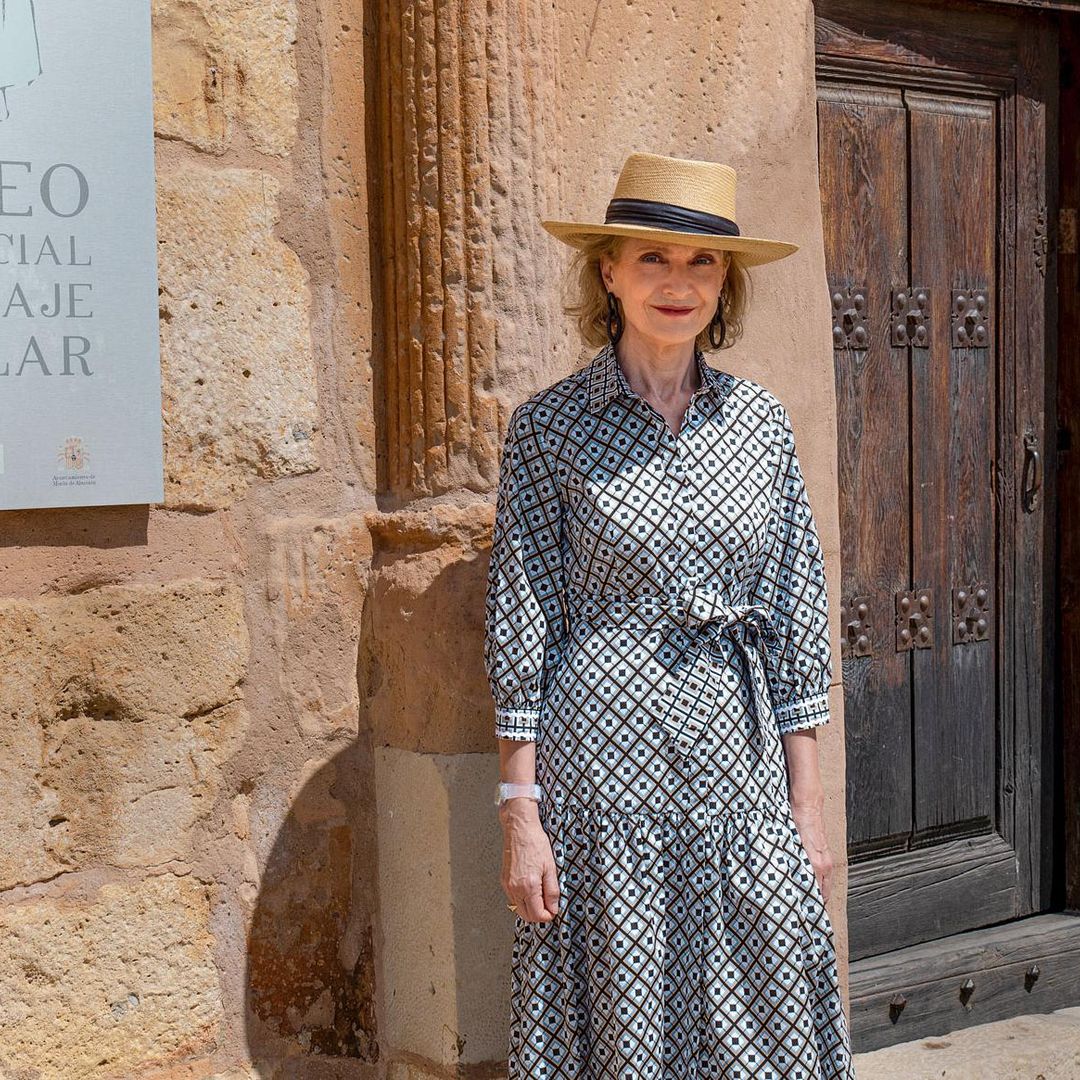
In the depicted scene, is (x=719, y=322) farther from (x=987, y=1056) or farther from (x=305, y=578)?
(x=987, y=1056)

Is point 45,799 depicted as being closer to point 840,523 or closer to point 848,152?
point 840,523

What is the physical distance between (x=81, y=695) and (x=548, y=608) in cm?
73

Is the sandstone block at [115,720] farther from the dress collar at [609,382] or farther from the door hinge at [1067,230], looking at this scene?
the door hinge at [1067,230]

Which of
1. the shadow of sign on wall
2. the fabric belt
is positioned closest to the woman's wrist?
the fabric belt

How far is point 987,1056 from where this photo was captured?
320 centimetres

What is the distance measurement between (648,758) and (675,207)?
752 millimetres

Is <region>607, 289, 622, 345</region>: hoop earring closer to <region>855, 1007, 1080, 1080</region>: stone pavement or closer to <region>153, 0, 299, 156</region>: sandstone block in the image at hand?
<region>153, 0, 299, 156</region>: sandstone block

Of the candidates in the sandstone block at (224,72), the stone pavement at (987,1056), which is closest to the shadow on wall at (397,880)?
the sandstone block at (224,72)

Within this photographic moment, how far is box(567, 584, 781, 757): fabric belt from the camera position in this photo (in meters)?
2.07

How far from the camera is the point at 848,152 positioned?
3.16 m

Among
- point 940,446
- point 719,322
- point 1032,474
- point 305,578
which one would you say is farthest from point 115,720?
point 1032,474

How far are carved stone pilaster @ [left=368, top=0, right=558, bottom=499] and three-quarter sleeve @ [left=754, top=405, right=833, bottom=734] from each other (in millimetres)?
498

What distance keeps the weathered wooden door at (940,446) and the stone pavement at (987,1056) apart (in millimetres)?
224

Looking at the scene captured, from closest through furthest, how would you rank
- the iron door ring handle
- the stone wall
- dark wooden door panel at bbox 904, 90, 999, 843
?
1. the stone wall
2. dark wooden door panel at bbox 904, 90, 999, 843
3. the iron door ring handle
